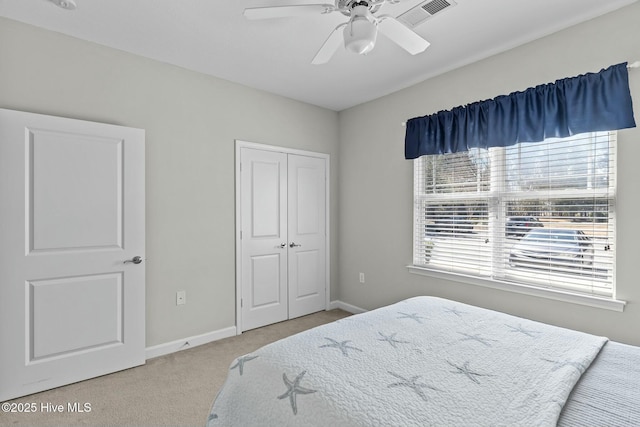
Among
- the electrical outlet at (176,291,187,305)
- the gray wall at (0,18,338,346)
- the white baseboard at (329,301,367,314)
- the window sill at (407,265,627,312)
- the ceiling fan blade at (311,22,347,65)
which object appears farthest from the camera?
the white baseboard at (329,301,367,314)

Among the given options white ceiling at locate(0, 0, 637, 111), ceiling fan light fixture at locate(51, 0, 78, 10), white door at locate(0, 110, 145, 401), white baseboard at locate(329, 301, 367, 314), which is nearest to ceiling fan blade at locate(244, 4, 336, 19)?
white ceiling at locate(0, 0, 637, 111)

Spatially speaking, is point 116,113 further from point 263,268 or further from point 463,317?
point 463,317

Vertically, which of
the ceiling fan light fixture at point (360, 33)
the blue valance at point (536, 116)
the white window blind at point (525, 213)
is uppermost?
the ceiling fan light fixture at point (360, 33)

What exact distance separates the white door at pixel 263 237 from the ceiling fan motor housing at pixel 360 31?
6.41 ft

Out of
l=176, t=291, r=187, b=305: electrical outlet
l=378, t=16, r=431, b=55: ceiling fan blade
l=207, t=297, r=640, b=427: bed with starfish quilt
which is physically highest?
l=378, t=16, r=431, b=55: ceiling fan blade

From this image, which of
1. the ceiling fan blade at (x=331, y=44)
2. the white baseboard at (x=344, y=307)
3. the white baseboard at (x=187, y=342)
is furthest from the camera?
the white baseboard at (x=344, y=307)

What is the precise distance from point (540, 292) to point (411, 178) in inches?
59.5

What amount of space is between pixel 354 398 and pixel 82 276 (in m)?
2.28

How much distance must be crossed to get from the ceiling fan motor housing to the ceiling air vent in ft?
1.78

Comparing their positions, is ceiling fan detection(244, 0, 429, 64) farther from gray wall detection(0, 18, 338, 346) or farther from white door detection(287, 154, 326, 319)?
white door detection(287, 154, 326, 319)

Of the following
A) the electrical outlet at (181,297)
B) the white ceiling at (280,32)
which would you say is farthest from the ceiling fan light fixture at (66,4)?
the electrical outlet at (181,297)

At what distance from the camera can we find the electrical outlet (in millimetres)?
2959

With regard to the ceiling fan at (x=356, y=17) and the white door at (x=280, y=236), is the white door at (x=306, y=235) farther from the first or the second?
the ceiling fan at (x=356, y=17)

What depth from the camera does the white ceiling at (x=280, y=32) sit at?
2076 mm
